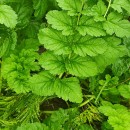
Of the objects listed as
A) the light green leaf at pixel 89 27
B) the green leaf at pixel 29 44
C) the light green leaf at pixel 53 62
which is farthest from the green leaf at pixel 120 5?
the green leaf at pixel 29 44

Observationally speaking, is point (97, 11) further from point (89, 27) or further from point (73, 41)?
point (73, 41)

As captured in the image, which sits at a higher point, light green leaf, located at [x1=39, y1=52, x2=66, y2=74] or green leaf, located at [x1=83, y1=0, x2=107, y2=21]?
green leaf, located at [x1=83, y1=0, x2=107, y2=21]

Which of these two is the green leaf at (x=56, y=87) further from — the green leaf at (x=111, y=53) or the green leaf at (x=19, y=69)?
the green leaf at (x=111, y=53)

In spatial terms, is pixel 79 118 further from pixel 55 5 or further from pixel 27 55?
pixel 55 5

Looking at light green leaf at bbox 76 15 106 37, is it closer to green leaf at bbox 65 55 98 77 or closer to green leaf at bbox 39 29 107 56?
green leaf at bbox 39 29 107 56

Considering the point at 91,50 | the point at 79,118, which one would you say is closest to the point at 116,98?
the point at 79,118

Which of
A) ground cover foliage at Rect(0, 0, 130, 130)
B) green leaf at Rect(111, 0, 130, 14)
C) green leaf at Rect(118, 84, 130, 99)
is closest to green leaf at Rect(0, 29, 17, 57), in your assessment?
ground cover foliage at Rect(0, 0, 130, 130)
